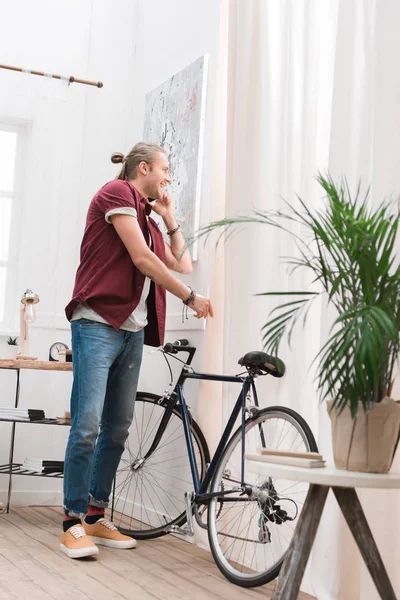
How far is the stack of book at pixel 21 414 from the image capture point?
378cm

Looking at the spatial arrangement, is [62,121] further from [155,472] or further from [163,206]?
[155,472]

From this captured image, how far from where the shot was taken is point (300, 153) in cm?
274

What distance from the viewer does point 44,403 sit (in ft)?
14.0

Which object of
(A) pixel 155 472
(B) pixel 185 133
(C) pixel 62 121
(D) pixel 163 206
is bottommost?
(A) pixel 155 472

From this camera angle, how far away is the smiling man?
118 inches

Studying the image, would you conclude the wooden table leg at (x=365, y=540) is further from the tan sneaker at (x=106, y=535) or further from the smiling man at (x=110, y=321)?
the tan sneaker at (x=106, y=535)

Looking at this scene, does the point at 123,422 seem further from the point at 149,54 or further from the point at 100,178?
the point at 149,54

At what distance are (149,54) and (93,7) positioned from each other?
19.0 inches

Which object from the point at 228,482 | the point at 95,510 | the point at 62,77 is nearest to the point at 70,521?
the point at 95,510

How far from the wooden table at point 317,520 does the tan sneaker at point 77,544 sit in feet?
4.38

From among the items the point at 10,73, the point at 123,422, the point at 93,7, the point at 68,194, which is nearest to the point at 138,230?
the point at 123,422

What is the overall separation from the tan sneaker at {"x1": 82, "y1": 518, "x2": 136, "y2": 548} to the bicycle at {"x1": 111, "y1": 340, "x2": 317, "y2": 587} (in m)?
0.17

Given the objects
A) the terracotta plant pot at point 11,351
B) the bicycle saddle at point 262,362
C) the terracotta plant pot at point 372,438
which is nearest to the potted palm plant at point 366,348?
the terracotta plant pot at point 372,438

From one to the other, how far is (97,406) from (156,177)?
37.3 inches
